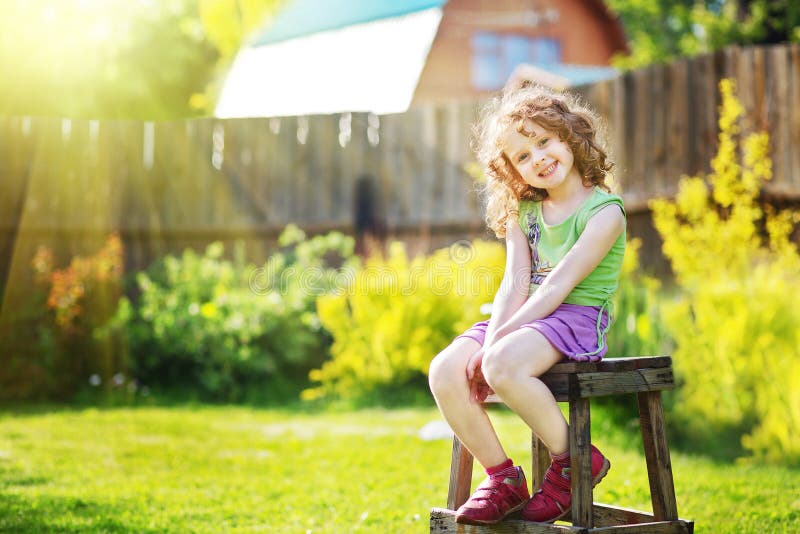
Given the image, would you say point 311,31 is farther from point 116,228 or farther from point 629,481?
point 629,481

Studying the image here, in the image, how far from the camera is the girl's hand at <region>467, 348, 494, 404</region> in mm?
2758

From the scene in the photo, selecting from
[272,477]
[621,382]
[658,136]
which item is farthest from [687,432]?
[658,136]

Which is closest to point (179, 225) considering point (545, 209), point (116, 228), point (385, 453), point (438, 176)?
point (116, 228)

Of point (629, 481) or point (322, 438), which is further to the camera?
point (322, 438)

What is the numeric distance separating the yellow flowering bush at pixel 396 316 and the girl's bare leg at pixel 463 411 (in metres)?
3.94

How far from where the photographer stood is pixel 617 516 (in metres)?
2.99

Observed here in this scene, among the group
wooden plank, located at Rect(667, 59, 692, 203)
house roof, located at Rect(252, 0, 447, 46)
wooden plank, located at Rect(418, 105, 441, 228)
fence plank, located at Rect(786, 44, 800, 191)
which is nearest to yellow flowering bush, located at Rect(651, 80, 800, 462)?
fence plank, located at Rect(786, 44, 800, 191)

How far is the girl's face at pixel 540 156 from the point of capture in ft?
9.51

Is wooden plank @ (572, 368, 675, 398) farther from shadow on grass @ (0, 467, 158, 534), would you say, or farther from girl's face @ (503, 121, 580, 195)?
shadow on grass @ (0, 467, 158, 534)

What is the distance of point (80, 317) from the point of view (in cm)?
754

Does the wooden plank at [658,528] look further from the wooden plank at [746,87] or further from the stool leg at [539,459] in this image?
the wooden plank at [746,87]

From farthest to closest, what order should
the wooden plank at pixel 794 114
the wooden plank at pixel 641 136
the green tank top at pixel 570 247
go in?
the wooden plank at pixel 641 136, the wooden plank at pixel 794 114, the green tank top at pixel 570 247

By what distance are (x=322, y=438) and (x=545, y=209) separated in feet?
9.81

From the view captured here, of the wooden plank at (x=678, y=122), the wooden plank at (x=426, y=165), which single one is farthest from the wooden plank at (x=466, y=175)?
the wooden plank at (x=678, y=122)
